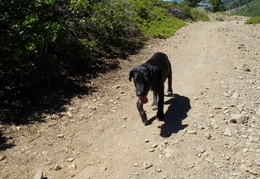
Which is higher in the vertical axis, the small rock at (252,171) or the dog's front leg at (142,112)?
the dog's front leg at (142,112)

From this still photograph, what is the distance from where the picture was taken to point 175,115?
17.9 feet

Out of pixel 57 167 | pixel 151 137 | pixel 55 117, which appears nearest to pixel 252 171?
pixel 151 137

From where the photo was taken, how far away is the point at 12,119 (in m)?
5.34

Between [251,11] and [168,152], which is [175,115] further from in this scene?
[251,11]

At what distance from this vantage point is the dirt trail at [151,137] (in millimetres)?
3707

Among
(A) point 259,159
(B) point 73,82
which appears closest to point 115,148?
(A) point 259,159

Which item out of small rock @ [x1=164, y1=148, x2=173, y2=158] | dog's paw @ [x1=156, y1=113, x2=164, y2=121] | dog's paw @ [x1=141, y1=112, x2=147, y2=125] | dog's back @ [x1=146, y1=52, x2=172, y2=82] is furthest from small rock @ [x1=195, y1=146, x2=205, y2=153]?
dog's back @ [x1=146, y1=52, x2=172, y2=82]

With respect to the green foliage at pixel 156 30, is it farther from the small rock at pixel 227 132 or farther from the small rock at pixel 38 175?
the small rock at pixel 38 175

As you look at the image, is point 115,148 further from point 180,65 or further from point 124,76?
point 180,65

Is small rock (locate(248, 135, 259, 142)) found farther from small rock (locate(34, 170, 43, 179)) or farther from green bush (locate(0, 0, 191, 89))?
green bush (locate(0, 0, 191, 89))

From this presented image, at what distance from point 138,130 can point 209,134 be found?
1.69 m

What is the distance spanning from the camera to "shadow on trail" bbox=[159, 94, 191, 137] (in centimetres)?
480

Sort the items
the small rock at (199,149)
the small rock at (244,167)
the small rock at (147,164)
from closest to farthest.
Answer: the small rock at (244,167)
the small rock at (147,164)
the small rock at (199,149)

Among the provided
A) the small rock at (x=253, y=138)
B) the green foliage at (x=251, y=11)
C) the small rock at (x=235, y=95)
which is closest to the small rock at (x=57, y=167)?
the small rock at (x=253, y=138)
